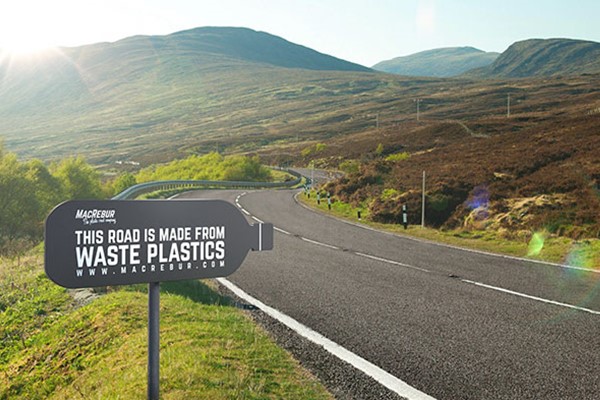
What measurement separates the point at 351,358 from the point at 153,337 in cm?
234

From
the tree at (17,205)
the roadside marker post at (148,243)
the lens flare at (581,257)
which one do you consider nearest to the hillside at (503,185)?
the lens flare at (581,257)

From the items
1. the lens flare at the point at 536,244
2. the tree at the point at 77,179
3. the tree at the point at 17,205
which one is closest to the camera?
the lens flare at the point at 536,244

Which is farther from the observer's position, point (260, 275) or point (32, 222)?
point (32, 222)

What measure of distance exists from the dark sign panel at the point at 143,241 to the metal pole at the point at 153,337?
0.65 feet

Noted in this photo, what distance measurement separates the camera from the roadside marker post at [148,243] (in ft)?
10.5

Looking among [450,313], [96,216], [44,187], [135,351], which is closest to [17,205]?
[44,187]

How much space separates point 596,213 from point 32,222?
22413 mm

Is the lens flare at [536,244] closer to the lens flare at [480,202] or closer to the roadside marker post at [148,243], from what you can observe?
the lens flare at [480,202]

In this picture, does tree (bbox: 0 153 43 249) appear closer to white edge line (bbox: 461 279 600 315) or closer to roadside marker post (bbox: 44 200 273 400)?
white edge line (bbox: 461 279 600 315)

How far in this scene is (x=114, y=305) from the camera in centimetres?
720

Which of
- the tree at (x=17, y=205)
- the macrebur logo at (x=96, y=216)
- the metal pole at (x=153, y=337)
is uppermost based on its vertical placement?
the macrebur logo at (x=96, y=216)

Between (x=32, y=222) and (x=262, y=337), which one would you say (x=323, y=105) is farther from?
(x=262, y=337)

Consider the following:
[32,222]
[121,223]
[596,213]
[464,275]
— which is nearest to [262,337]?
[121,223]

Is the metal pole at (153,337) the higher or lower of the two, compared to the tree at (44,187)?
higher
